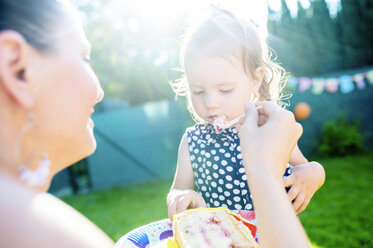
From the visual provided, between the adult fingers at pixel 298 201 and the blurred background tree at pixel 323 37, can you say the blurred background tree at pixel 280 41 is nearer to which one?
the blurred background tree at pixel 323 37

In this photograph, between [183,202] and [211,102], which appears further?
[211,102]

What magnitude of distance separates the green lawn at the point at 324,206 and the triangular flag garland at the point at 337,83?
5.79 feet

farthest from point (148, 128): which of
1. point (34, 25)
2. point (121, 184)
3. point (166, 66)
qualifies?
point (34, 25)

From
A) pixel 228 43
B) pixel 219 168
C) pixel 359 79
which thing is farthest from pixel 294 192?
pixel 359 79

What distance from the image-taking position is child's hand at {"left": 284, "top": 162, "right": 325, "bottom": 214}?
5.12 ft

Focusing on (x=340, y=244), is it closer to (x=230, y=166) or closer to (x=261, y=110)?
(x=230, y=166)

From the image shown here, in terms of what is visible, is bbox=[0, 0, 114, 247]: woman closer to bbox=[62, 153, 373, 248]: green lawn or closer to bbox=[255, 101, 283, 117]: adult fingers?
bbox=[255, 101, 283, 117]: adult fingers

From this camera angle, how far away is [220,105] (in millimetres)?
1809

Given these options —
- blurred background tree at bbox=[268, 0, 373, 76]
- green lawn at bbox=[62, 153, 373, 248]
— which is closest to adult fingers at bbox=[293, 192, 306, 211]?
green lawn at bbox=[62, 153, 373, 248]

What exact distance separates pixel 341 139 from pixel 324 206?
355cm

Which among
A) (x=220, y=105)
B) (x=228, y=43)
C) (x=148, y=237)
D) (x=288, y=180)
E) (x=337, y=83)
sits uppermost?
(x=228, y=43)

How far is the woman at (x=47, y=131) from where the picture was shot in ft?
2.42

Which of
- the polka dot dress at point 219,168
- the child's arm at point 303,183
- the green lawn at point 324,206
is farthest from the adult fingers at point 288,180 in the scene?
the green lawn at point 324,206

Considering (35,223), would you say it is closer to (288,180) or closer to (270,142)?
(270,142)
